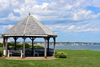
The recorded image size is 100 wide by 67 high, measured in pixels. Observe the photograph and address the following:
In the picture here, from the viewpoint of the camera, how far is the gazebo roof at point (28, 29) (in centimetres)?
2009

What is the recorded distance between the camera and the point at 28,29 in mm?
20953

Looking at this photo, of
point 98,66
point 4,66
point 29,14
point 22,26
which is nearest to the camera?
point 4,66

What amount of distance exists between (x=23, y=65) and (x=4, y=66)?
1.89 meters

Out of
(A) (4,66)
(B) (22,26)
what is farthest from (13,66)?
(B) (22,26)

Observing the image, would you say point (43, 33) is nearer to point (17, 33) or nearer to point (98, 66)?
point (17, 33)

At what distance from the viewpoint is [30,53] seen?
25703 millimetres

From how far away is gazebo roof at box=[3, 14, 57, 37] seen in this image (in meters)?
20.1

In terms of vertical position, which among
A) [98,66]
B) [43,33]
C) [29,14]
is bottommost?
[98,66]

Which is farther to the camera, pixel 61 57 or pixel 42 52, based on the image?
pixel 42 52

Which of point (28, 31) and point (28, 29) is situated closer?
point (28, 31)

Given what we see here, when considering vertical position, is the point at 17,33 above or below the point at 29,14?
below

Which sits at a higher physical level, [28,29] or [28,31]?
[28,29]

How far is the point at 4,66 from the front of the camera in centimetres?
1480

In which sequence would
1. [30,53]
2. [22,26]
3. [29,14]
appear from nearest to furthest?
1. [22,26]
2. [29,14]
3. [30,53]
